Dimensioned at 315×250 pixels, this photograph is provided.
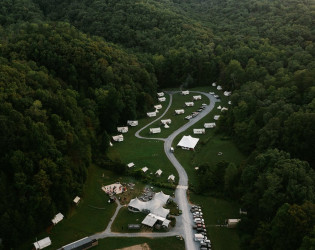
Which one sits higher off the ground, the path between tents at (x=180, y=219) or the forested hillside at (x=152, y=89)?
the forested hillside at (x=152, y=89)

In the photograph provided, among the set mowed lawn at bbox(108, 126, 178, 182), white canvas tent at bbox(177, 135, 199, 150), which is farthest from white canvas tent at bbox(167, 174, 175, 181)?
white canvas tent at bbox(177, 135, 199, 150)

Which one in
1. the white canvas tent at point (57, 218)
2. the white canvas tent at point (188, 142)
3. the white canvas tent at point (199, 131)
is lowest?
the white canvas tent at point (57, 218)

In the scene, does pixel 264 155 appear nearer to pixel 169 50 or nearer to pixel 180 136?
pixel 180 136

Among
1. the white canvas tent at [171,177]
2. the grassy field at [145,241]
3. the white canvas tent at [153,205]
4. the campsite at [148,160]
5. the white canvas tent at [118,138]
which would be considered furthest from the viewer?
the white canvas tent at [118,138]

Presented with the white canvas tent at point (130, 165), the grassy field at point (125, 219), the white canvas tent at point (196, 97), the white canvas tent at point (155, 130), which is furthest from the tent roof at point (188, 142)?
the white canvas tent at point (196, 97)

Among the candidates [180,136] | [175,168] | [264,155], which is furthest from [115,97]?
[264,155]

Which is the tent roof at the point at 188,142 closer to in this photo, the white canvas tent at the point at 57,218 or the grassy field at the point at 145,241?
the grassy field at the point at 145,241

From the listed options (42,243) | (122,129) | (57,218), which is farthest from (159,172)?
(42,243)

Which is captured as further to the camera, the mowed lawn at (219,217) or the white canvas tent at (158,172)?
the white canvas tent at (158,172)
